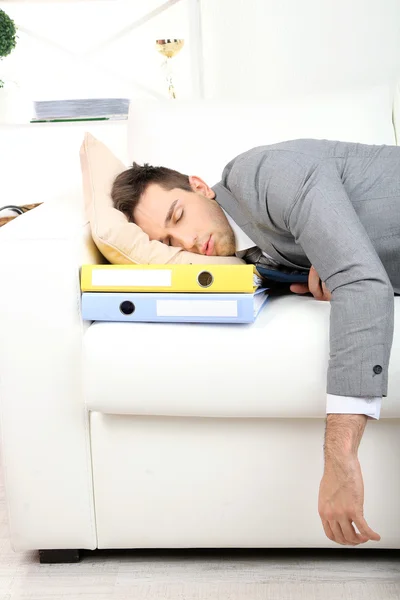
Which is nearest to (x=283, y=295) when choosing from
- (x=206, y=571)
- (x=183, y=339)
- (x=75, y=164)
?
(x=183, y=339)

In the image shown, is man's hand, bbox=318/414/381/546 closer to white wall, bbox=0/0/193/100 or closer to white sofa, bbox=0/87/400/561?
white sofa, bbox=0/87/400/561

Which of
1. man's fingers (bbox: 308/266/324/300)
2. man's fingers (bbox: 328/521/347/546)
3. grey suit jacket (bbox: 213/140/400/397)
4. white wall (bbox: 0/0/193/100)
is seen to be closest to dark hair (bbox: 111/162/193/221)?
grey suit jacket (bbox: 213/140/400/397)

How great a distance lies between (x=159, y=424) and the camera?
1.51 m

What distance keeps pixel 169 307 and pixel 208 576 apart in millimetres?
535

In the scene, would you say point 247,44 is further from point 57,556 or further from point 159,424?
point 57,556

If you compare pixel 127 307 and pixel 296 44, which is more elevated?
pixel 296 44

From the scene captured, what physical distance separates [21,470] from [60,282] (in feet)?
1.27

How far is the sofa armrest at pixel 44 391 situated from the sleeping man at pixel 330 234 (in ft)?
0.82

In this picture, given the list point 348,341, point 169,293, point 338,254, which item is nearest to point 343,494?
point 348,341

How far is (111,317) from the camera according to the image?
150 cm

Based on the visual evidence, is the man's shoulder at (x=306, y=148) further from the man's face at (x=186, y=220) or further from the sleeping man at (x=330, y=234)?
the man's face at (x=186, y=220)

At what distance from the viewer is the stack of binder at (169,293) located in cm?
147

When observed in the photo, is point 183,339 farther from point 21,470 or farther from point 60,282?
point 21,470

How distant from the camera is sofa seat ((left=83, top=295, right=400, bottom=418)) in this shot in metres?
1.42
